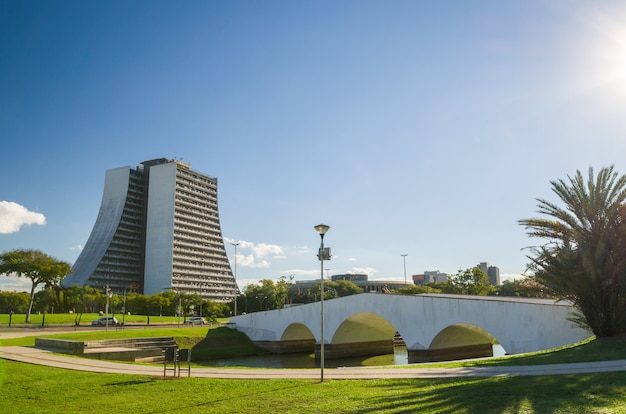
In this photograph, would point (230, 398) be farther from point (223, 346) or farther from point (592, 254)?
point (223, 346)

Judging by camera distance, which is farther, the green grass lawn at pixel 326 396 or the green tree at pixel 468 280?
the green tree at pixel 468 280

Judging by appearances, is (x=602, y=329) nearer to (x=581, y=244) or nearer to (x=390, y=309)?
(x=581, y=244)

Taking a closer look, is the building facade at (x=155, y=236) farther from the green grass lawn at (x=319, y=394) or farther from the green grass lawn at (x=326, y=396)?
the green grass lawn at (x=326, y=396)

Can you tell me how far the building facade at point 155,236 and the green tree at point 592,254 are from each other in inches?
5057

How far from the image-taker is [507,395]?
10812mm

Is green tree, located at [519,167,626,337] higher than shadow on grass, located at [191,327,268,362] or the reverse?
higher

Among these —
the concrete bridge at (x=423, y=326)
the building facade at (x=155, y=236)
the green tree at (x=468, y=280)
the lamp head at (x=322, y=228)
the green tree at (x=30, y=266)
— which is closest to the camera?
the lamp head at (x=322, y=228)

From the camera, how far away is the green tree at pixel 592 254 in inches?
851

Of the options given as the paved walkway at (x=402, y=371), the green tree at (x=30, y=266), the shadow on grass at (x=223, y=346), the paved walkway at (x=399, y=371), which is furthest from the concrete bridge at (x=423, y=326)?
the green tree at (x=30, y=266)

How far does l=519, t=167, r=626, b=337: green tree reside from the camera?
70.9 ft

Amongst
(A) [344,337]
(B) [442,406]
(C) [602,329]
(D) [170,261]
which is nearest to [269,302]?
(A) [344,337]

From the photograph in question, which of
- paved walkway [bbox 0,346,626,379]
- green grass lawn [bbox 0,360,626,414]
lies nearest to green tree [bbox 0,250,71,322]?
paved walkway [bbox 0,346,626,379]

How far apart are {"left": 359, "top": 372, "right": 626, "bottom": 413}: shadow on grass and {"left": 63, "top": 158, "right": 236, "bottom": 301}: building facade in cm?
13490

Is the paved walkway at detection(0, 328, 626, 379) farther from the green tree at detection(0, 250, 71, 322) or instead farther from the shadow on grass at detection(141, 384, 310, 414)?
the green tree at detection(0, 250, 71, 322)
